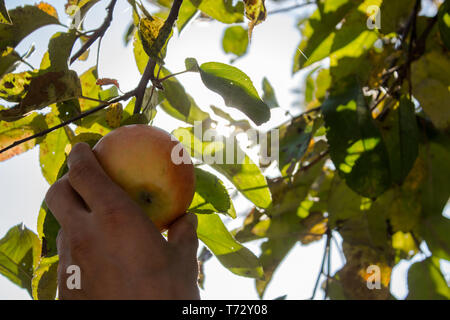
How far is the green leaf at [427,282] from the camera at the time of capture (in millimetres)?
1442

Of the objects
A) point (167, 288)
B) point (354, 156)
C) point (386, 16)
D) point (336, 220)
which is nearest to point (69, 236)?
point (167, 288)

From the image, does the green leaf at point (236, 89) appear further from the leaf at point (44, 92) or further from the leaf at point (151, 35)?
the leaf at point (44, 92)

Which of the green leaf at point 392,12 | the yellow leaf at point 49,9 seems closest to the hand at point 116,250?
the yellow leaf at point 49,9

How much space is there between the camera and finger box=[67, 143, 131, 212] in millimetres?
677

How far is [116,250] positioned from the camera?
0.63 metres

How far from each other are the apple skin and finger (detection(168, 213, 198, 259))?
0.05 m

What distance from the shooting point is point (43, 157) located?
3.76ft

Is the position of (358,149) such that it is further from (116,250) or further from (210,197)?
(116,250)

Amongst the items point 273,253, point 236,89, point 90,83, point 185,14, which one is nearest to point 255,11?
point 236,89

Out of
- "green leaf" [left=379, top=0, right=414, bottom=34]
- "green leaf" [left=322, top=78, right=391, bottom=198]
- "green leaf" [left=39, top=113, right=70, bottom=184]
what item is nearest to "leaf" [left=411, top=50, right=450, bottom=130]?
"green leaf" [left=379, top=0, right=414, bottom=34]

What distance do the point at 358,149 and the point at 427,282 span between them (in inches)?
26.3

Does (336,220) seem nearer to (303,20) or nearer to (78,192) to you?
(303,20)

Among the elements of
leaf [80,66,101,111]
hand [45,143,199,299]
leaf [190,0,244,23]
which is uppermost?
leaf [190,0,244,23]

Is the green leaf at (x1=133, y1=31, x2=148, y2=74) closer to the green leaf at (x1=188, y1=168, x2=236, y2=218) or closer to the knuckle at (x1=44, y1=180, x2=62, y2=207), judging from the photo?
the green leaf at (x1=188, y1=168, x2=236, y2=218)
